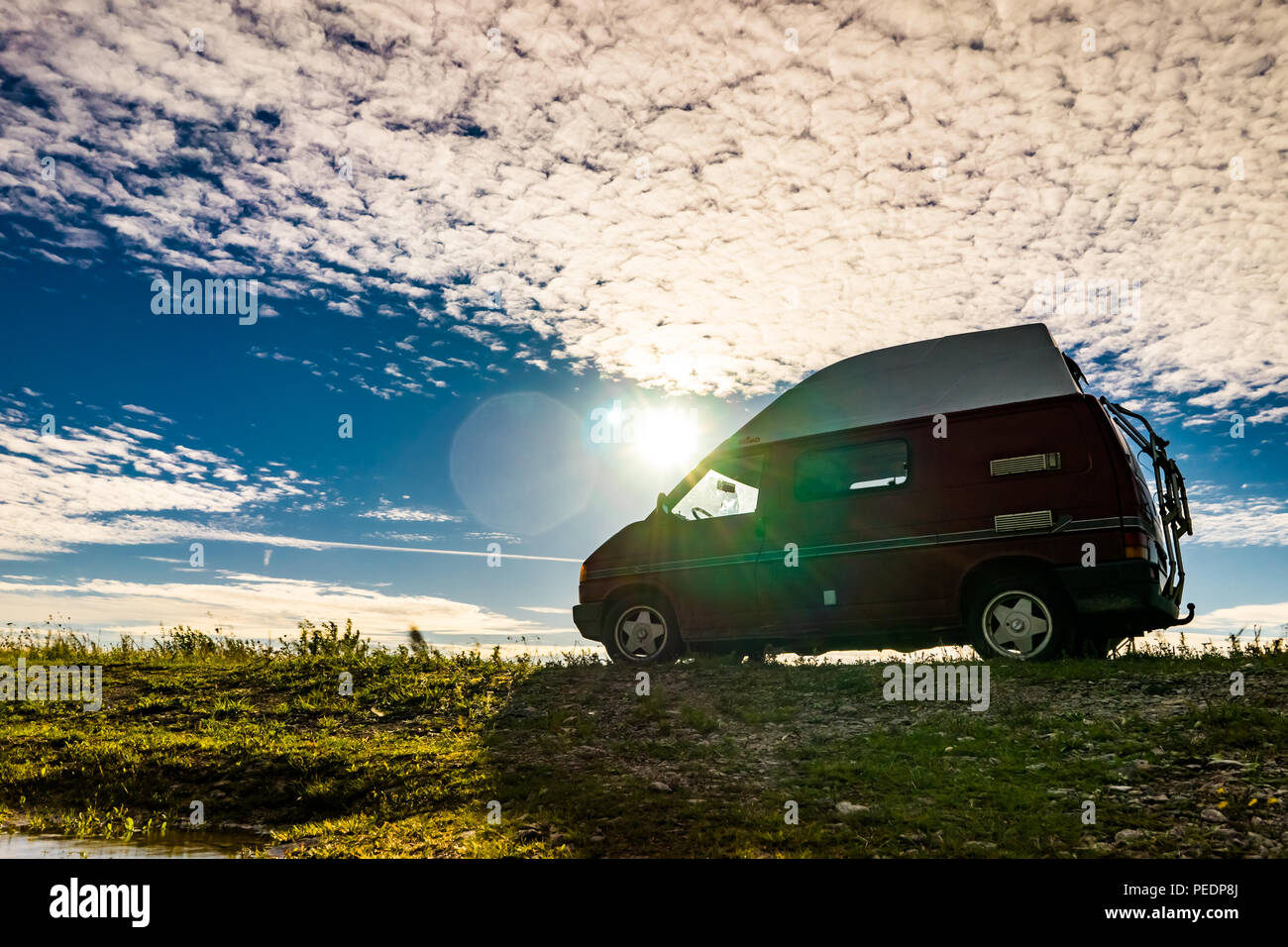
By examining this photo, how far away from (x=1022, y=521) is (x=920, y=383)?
174 cm

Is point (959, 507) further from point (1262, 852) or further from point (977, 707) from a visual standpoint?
point (1262, 852)

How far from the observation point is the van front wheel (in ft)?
32.3

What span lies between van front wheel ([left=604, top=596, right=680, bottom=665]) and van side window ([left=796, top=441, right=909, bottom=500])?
7.00ft

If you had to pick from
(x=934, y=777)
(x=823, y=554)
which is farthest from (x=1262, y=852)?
(x=823, y=554)

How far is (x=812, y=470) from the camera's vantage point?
30.1ft

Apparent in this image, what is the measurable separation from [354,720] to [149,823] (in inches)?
99.5

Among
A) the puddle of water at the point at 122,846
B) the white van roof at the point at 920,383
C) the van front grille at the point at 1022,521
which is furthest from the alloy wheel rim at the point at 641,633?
the puddle of water at the point at 122,846

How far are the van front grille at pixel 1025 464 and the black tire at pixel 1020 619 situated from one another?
95 centimetres

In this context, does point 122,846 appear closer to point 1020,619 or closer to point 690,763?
point 690,763

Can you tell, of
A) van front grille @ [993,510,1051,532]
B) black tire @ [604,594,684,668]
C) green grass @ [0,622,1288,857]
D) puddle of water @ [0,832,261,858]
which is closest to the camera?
green grass @ [0,622,1288,857]
